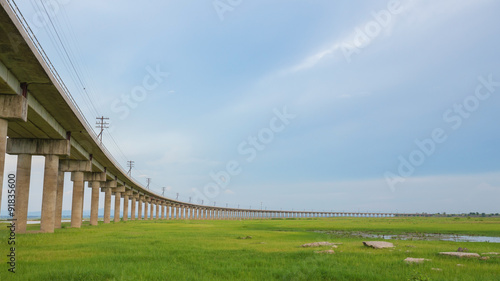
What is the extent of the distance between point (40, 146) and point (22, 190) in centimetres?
482

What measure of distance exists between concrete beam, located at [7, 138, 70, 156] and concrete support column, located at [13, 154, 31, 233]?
800mm

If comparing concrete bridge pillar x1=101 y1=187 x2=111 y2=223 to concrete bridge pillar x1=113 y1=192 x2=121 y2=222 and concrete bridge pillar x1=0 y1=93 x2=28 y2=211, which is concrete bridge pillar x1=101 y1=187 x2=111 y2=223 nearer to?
concrete bridge pillar x1=113 y1=192 x2=121 y2=222

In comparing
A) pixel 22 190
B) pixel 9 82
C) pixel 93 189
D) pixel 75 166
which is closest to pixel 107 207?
pixel 93 189

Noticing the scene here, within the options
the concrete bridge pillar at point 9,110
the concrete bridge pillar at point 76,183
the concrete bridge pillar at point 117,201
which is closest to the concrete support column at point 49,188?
the concrete bridge pillar at point 76,183

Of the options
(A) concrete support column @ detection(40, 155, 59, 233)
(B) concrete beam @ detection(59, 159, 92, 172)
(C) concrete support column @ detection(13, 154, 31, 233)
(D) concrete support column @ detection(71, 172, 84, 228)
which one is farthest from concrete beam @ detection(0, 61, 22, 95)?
(D) concrete support column @ detection(71, 172, 84, 228)

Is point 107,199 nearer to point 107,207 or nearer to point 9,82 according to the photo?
point 107,207

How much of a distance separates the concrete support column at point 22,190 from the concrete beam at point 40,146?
31.5 inches

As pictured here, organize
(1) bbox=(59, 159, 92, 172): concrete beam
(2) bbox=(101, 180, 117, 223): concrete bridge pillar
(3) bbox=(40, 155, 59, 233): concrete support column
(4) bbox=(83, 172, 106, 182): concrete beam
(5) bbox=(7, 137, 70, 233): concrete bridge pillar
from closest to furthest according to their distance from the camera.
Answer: (5) bbox=(7, 137, 70, 233): concrete bridge pillar, (3) bbox=(40, 155, 59, 233): concrete support column, (1) bbox=(59, 159, 92, 172): concrete beam, (4) bbox=(83, 172, 106, 182): concrete beam, (2) bbox=(101, 180, 117, 223): concrete bridge pillar

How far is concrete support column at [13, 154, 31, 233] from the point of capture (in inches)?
1427

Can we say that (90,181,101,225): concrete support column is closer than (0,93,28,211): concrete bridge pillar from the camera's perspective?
No

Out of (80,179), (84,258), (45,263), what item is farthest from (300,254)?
(80,179)

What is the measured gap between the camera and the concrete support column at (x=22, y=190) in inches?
1427

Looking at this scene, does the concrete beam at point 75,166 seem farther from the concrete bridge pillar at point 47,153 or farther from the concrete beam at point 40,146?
the concrete beam at point 40,146

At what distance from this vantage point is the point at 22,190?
36.4 m
